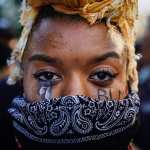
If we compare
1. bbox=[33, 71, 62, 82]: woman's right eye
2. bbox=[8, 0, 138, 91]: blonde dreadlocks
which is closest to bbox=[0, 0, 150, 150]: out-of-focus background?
bbox=[8, 0, 138, 91]: blonde dreadlocks

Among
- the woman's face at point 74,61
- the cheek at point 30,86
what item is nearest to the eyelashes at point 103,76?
the woman's face at point 74,61

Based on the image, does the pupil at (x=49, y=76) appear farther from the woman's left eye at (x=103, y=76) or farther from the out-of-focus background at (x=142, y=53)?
the out-of-focus background at (x=142, y=53)

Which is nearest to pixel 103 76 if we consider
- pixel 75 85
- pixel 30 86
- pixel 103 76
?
pixel 103 76

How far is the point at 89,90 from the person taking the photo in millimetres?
2637

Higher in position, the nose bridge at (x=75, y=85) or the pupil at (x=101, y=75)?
the pupil at (x=101, y=75)

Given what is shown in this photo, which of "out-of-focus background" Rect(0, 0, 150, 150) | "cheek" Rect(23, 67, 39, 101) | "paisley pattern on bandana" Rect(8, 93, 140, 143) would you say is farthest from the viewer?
"out-of-focus background" Rect(0, 0, 150, 150)

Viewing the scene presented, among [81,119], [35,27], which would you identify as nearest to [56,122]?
[81,119]

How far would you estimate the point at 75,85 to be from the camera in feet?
8.51

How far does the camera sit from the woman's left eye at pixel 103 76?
2.63 m

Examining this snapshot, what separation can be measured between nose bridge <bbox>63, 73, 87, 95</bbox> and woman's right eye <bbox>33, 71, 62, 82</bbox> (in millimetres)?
53

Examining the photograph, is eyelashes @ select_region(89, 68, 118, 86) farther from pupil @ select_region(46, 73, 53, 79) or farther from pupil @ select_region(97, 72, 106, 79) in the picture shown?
pupil @ select_region(46, 73, 53, 79)

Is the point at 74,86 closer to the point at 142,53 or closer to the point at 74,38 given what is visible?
the point at 74,38

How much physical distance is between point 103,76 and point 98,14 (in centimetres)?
30

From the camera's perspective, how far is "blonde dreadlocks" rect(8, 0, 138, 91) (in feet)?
8.52
